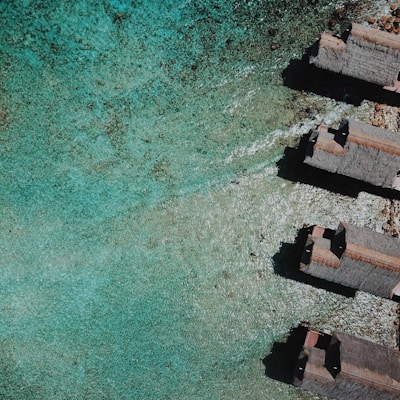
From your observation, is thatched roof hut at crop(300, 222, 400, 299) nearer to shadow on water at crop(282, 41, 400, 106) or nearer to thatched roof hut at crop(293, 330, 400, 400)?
thatched roof hut at crop(293, 330, 400, 400)

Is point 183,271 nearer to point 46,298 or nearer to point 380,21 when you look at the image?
point 46,298

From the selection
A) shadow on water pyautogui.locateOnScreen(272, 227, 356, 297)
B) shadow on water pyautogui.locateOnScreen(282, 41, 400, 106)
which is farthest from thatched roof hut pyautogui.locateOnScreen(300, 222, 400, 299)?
shadow on water pyautogui.locateOnScreen(282, 41, 400, 106)

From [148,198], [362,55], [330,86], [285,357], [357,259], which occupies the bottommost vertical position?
[285,357]

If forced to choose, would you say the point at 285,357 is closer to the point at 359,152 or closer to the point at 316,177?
the point at 316,177

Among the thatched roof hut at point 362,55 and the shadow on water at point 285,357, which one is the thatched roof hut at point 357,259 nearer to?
the shadow on water at point 285,357

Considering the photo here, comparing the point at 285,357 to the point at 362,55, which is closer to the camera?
the point at 362,55

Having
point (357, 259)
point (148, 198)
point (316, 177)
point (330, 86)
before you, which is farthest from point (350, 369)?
point (330, 86)
